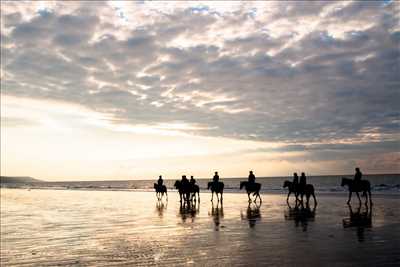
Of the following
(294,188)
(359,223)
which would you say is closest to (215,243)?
(359,223)

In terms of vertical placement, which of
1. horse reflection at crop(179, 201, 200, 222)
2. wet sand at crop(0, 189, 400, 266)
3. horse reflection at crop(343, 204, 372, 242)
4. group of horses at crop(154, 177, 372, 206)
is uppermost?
group of horses at crop(154, 177, 372, 206)

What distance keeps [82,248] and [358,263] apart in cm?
823

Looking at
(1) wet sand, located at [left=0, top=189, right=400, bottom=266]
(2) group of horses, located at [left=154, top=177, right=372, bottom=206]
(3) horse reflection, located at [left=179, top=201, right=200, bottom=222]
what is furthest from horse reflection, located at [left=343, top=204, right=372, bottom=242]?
(2) group of horses, located at [left=154, top=177, right=372, bottom=206]

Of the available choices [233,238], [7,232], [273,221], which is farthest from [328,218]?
[7,232]

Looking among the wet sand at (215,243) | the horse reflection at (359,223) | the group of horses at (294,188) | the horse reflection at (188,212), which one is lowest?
the horse reflection at (188,212)

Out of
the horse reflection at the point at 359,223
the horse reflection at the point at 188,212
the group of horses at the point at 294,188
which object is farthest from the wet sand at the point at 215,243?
the group of horses at the point at 294,188

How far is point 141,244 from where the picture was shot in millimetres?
13172

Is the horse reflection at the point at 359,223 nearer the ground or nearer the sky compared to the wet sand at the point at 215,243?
nearer the sky

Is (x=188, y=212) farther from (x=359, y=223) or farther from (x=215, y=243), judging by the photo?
(x=215, y=243)

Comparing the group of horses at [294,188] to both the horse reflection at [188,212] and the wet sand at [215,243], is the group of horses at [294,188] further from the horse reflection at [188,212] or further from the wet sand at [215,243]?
the wet sand at [215,243]

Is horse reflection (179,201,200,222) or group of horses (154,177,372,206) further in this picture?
group of horses (154,177,372,206)

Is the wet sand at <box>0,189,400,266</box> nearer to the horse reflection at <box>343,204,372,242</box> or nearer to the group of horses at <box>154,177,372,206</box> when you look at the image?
the horse reflection at <box>343,204,372,242</box>

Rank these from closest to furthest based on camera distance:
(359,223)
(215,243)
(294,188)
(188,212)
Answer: (215,243)
(359,223)
(188,212)
(294,188)

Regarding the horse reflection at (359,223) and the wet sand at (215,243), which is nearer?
the wet sand at (215,243)
